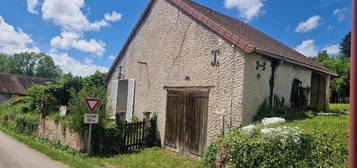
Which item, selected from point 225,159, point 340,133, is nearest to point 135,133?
point 225,159

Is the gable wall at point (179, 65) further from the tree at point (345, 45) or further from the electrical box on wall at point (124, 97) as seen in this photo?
the tree at point (345, 45)

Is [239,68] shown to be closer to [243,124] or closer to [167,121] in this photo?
[243,124]

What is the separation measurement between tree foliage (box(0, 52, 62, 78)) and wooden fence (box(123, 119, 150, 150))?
213 ft

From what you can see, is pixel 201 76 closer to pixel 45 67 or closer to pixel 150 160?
pixel 150 160

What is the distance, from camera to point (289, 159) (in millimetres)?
4699

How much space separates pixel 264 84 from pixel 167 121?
3.95m

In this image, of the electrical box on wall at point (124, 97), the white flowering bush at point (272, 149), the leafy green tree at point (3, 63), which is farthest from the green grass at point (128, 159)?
the leafy green tree at point (3, 63)

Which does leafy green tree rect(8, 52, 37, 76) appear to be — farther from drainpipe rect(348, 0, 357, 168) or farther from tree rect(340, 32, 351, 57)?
tree rect(340, 32, 351, 57)

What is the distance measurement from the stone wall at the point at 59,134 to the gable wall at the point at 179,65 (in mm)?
3071

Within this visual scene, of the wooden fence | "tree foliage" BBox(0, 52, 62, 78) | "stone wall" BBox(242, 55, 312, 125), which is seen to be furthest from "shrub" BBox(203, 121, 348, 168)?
"tree foliage" BBox(0, 52, 62, 78)

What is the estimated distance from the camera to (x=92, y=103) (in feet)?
25.9

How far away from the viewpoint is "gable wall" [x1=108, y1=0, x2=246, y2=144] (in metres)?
7.14

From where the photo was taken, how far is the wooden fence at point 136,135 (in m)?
8.73

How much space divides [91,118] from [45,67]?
67.9 meters
